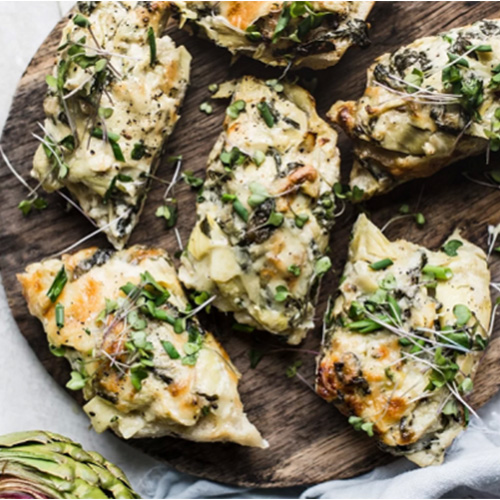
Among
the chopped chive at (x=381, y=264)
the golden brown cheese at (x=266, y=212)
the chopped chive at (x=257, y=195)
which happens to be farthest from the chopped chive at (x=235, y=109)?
the chopped chive at (x=381, y=264)

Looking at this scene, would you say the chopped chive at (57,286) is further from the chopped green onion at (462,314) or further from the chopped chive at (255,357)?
the chopped green onion at (462,314)

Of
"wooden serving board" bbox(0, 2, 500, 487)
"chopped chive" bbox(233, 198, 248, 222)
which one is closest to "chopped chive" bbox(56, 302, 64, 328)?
"wooden serving board" bbox(0, 2, 500, 487)

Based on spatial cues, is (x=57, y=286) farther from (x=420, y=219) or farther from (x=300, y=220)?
(x=420, y=219)

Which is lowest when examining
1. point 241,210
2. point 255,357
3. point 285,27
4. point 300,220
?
point 255,357

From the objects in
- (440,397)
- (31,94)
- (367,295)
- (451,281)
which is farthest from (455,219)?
(31,94)

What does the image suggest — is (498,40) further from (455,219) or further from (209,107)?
(209,107)

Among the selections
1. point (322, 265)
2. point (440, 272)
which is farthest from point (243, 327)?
point (440, 272)
